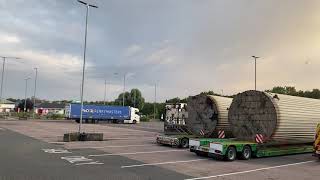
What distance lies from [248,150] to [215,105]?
19.7ft

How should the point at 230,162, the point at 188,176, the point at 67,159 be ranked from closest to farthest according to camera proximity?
1. the point at 188,176
2. the point at 67,159
3. the point at 230,162

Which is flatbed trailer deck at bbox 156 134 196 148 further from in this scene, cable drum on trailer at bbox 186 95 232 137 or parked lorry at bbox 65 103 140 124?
parked lorry at bbox 65 103 140 124

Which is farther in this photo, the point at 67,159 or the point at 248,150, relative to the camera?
the point at 248,150

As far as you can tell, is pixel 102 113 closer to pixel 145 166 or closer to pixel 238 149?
pixel 238 149

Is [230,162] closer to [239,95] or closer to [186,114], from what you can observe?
[239,95]

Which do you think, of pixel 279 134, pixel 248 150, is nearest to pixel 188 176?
pixel 248 150

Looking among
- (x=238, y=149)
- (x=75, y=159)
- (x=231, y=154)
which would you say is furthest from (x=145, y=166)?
(x=238, y=149)

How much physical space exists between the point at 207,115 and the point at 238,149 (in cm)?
672

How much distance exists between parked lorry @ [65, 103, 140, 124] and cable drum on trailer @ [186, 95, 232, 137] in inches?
1955

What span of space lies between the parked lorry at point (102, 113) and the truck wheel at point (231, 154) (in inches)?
2259

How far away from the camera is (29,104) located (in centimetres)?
14262

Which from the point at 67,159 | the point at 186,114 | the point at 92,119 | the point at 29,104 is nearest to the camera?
the point at 67,159

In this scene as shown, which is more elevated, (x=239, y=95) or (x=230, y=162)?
(x=239, y=95)

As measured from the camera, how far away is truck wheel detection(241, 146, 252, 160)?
829 inches
